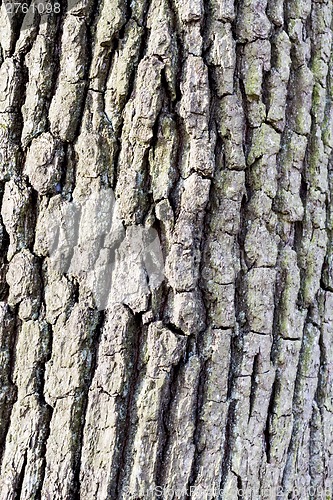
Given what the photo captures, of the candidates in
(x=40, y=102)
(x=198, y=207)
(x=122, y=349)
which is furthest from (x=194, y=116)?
(x=122, y=349)

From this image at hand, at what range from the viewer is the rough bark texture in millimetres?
1176

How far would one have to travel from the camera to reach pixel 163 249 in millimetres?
1193

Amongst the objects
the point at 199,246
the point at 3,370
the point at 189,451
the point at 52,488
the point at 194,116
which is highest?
the point at 194,116

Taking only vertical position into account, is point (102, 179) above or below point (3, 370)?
above

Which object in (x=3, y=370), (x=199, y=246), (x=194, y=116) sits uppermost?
(x=194, y=116)

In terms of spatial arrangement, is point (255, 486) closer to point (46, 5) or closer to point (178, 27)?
point (178, 27)

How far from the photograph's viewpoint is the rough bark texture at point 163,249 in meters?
1.18

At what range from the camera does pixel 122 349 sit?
46.3 inches

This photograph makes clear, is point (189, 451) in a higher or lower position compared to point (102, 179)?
lower

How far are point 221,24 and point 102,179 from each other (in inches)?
17.4

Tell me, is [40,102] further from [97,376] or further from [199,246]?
[97,376]

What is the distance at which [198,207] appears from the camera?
118cm

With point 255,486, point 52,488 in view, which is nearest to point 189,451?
point 255,486

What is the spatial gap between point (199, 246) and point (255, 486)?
569 millimetres
